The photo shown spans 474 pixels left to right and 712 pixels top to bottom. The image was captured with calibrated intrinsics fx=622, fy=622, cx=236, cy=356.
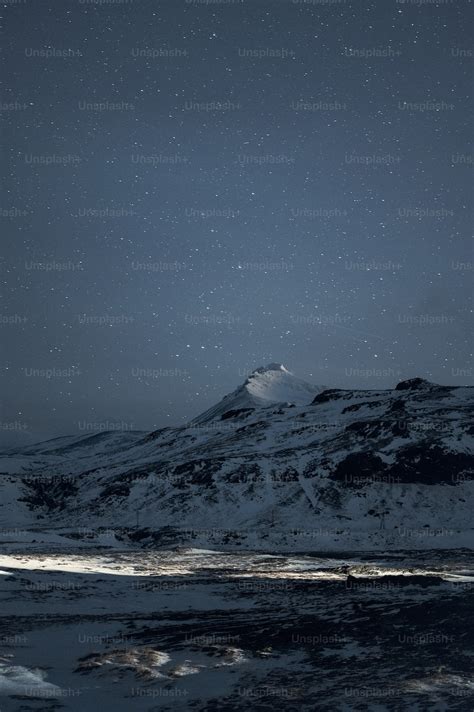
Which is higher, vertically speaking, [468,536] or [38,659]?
[38,659]

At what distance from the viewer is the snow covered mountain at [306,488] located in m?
73.1

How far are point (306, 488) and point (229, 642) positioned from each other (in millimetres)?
69586

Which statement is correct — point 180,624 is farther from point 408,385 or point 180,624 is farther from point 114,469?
point 408,385

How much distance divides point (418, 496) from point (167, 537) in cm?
3322

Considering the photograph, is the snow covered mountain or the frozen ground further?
the snow covered mountain

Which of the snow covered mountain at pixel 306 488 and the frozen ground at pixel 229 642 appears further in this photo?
the snow covered mountain at pixel 306 488

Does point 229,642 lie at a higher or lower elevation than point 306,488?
higher

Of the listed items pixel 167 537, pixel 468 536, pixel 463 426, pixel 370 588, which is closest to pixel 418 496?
pixel 468 536

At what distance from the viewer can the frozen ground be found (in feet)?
40.9

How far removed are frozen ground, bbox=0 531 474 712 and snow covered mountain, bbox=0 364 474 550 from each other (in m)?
37.6

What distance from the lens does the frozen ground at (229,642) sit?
1245 cm

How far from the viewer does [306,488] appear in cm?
8575

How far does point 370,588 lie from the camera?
94.5 feet

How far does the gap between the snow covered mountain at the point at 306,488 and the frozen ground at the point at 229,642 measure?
123 feet
